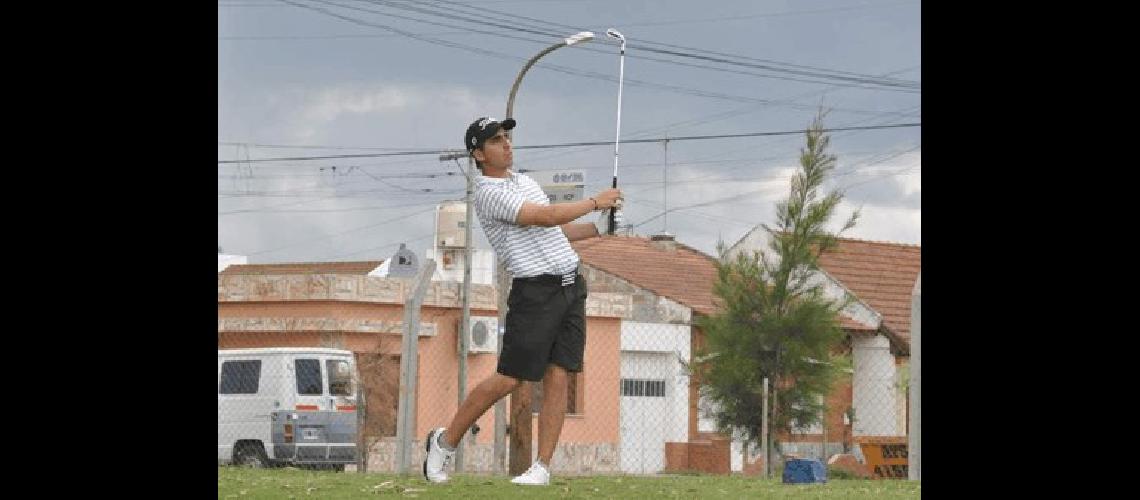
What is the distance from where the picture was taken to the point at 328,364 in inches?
875

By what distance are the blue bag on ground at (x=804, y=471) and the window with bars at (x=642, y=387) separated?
70.1 ft

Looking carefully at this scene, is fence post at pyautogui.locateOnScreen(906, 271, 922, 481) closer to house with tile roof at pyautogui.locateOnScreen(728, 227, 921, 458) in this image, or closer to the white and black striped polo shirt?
the white and black striped polo shirt

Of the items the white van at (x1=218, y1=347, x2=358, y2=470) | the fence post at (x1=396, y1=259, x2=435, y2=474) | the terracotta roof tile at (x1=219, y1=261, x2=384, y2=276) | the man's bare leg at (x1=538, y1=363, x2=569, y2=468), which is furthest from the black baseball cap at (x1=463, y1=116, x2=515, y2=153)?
the terracotta roof tile at (x1=219, y1=261, x2=384, y2=276)

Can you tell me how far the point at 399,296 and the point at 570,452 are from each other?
3480 millimetres

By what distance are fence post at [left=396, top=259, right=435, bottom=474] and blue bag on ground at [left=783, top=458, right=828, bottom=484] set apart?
2.24 meters

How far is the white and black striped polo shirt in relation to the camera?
6289 millimetres

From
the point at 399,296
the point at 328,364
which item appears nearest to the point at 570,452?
the point at 399,296

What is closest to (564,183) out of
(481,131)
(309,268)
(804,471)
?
(804,471)

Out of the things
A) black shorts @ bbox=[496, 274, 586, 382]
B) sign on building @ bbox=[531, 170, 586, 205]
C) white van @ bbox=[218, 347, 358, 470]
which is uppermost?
sign on building @ bbox=[531, 170, 586, 205]

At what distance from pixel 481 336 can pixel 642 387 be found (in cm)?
440

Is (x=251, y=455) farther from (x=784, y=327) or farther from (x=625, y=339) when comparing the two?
(x=625, y=339)
